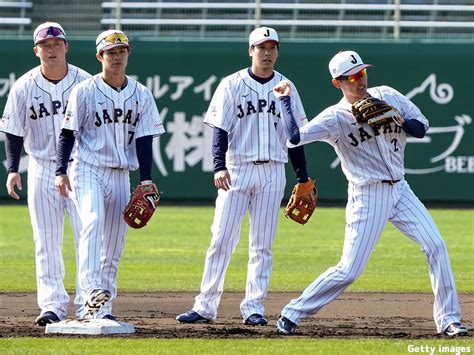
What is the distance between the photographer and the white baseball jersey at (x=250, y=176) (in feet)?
24.5

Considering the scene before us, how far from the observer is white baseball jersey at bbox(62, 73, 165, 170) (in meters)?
7.14

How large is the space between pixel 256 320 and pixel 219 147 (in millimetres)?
1131

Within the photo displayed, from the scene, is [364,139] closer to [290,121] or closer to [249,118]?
[290,121]

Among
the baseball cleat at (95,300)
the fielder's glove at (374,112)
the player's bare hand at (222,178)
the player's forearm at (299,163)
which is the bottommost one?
the baseball cleat at (95,300)

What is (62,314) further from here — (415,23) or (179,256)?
(415,23)


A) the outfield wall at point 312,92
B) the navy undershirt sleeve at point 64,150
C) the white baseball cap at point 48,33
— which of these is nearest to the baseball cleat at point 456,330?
the navy undershirt sleeve at point 64,150

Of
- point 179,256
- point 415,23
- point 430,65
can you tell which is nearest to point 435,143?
point 430,65

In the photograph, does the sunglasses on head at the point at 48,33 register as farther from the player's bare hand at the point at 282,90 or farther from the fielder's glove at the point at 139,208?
the player's bare hand at the point at 282,90

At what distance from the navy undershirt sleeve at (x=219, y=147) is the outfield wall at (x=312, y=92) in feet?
35.3

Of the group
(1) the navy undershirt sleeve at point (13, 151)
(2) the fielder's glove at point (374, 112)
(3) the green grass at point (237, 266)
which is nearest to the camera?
(3) the green grass at point (237, 266)

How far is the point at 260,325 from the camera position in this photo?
24.1 feet

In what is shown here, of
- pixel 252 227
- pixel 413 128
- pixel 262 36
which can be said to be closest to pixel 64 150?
pixel 252 227

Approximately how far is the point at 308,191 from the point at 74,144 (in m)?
1.51

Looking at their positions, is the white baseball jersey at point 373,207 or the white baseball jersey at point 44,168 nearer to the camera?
the white baseball jersey at point 373,207
